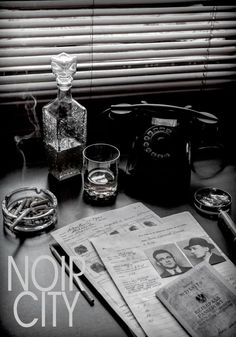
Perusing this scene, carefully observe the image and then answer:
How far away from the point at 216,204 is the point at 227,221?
0.10 metres

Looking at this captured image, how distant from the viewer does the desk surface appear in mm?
947

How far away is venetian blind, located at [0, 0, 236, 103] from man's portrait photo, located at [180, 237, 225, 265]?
61cm

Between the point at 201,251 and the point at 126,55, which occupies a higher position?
the point at 126,55

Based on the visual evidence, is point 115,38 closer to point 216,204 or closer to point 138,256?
point 216,204

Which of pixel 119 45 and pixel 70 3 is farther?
pixel 119 45

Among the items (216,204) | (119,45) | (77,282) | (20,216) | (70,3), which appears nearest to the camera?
(77,282)

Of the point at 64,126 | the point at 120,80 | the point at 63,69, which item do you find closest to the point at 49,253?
the point at 64,126

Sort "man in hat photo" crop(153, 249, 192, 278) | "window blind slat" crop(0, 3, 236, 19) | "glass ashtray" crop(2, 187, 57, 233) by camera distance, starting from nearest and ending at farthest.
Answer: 1. "man in hat photo" crop(153, 249, 192, 278)
2. "glass ashtray" crop(2, 187, 57, 233)
3. "window blind slat" crop(0, 3, 236, 19)

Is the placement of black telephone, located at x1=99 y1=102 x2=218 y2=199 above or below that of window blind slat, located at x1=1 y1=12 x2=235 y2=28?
below

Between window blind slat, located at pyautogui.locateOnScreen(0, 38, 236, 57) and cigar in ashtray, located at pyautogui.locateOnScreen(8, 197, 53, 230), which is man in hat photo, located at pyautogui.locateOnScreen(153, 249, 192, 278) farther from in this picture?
window blind slat, located at pyautogui.locateOnScreen(0, 38, 236, 57)

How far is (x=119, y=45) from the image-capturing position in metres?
1.52

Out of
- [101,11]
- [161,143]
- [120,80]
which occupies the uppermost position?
[101,11]

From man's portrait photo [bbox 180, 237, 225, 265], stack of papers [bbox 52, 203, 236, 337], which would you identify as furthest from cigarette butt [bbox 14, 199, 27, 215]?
man's portrait photo [bbox 180, 237, 225, 265]

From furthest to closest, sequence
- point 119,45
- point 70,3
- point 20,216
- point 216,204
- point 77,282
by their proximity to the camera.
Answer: point 119,45
point 70,3
point 216,204
point 20,216
point 77,282
